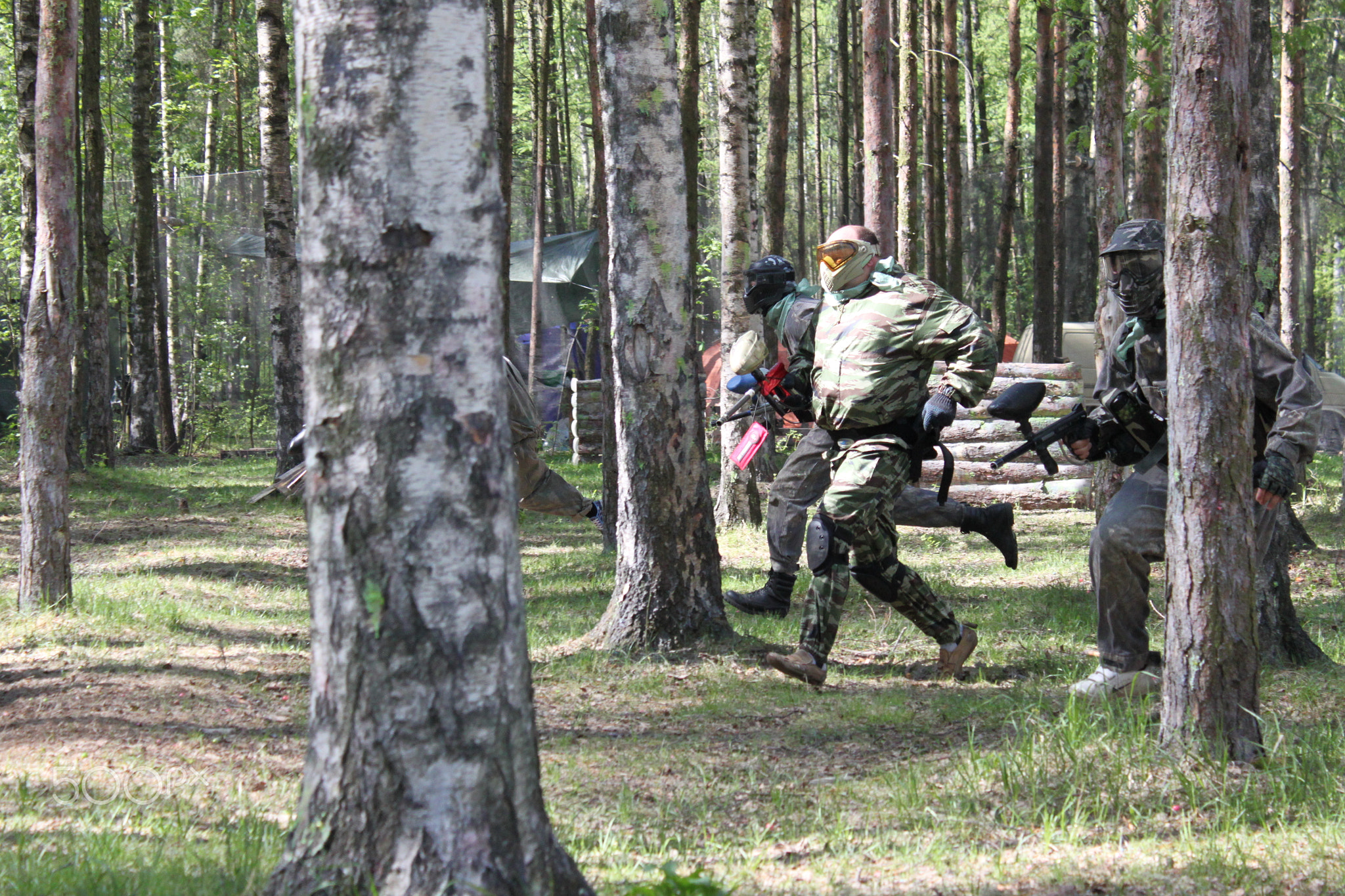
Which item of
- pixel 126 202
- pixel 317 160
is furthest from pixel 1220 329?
pixel 126 202

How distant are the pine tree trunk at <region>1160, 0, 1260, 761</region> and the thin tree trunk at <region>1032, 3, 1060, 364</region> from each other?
49.1 feet

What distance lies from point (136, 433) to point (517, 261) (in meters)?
7.49

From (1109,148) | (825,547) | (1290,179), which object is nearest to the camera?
(825,547)

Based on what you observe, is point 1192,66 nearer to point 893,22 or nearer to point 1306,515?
point 1306,515

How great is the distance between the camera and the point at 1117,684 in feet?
15.2

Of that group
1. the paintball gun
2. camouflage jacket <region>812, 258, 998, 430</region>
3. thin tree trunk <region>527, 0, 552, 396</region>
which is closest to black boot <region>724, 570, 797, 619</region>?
camouflage jacket <region>812, 258, 998, 430</region>

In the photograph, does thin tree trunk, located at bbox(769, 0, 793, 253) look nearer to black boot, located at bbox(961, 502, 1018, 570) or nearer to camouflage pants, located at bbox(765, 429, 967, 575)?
camouflage pants, located at bbox(765, 429, 967, 575)

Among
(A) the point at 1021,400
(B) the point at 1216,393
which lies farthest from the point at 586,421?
(B) the point at 1216,393

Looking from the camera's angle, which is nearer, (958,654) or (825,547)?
(825,547)

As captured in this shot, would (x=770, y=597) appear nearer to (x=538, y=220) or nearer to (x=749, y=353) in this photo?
(x=749, y=353)

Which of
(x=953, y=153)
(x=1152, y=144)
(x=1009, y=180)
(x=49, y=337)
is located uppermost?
(x=953, y=153)

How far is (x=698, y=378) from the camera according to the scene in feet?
19.5

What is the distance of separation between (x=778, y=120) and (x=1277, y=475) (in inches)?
414

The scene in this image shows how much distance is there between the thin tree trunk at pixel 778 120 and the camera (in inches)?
512
